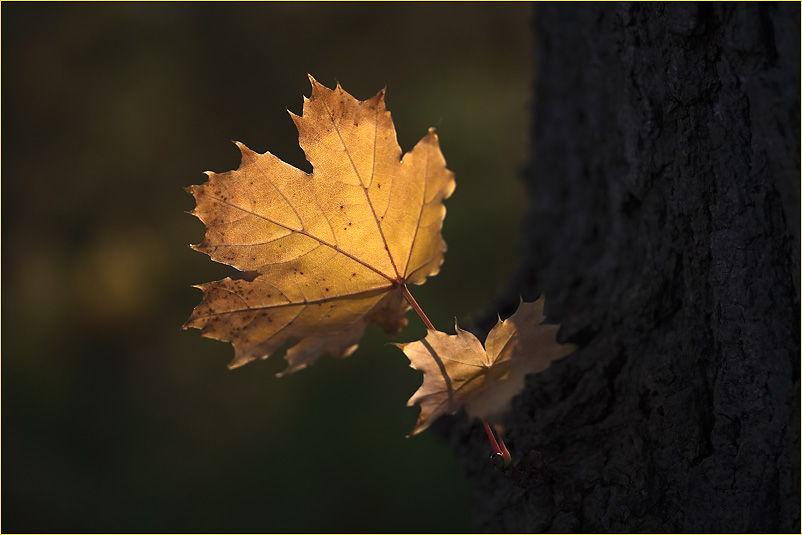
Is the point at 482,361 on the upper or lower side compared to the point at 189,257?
upper

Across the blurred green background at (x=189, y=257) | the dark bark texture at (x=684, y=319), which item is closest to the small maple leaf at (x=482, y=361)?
the dark bark texture at (x=684, y=319)

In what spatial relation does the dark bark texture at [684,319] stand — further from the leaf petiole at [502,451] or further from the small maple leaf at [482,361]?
the small maple leaf at [482,361]

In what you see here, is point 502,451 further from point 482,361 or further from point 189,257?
point 189,257

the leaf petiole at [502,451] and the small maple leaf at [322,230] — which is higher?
the small maple leaf at [322,230]

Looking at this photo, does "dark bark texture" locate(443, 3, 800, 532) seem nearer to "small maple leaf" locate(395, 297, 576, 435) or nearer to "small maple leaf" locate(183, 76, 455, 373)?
"small maple leaf" locate(395, 297, 576, 435)

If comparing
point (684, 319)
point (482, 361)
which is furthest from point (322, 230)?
point (684, 319)

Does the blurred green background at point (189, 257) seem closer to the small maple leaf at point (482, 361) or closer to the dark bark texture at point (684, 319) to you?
the dark bark texture at point (684, 319)

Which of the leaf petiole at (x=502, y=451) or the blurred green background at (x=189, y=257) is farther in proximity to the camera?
the blurred green background at (x=189, y=257)
